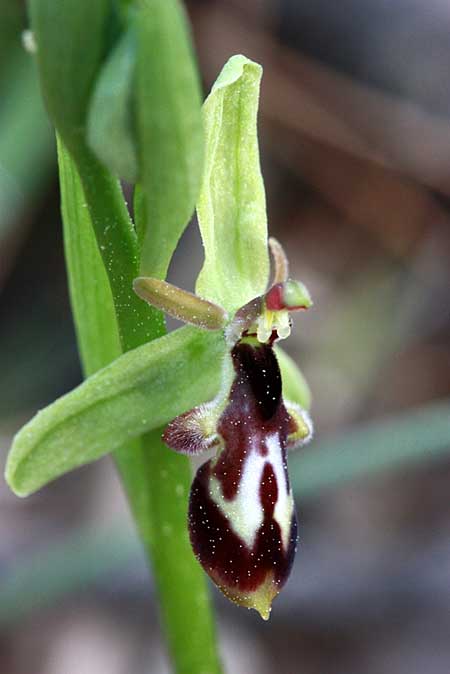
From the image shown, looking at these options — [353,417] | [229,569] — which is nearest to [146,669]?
[353,417]

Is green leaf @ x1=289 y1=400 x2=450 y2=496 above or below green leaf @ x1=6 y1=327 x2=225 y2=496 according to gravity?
above

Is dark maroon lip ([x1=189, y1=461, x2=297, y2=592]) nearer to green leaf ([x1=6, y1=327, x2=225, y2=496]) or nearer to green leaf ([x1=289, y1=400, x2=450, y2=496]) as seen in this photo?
green leaf ([x1=6, y1=327, x2=225, y2=496])

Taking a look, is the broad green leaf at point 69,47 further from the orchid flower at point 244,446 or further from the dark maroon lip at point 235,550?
the dark maroon lip at point 235,550

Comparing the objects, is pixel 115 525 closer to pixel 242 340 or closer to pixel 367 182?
pixel 242 340

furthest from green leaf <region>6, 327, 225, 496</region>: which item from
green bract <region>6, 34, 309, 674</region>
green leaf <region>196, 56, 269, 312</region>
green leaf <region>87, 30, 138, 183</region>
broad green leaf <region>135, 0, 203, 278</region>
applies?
green leaf <region>87, 30, 138, 183</region>

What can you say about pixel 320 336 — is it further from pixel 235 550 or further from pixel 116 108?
pixel 116 108

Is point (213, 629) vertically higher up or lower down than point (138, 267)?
lower down

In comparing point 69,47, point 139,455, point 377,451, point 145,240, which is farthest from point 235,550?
point 377,451
